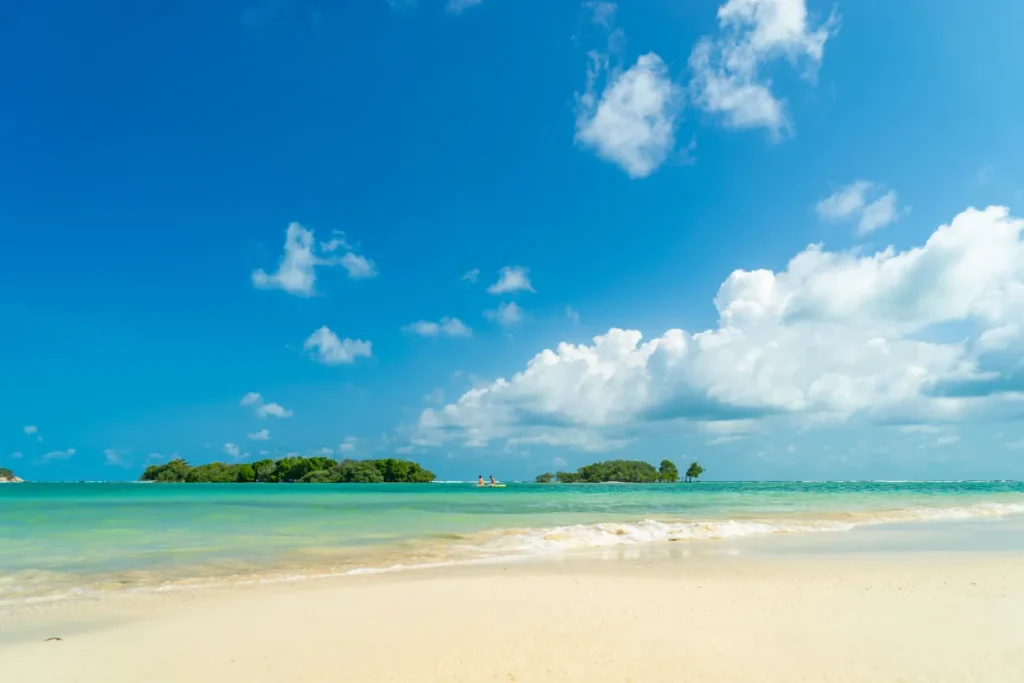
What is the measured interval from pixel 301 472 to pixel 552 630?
12597 centimetres

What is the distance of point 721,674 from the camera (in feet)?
19.9

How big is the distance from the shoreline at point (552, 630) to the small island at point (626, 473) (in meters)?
147

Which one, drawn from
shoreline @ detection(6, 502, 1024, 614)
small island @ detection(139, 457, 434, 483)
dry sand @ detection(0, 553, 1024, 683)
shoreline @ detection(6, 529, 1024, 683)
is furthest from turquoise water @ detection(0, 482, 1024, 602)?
small island @ detection(139, 457, 434, 483)

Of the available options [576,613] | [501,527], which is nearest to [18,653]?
[576,613]

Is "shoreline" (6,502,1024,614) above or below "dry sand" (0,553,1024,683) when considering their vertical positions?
below

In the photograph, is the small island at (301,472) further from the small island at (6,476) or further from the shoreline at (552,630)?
the shoreline at (552,630)

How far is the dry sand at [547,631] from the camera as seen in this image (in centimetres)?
633

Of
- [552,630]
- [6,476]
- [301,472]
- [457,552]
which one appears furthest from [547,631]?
[6,476]

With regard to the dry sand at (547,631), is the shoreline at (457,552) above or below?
below

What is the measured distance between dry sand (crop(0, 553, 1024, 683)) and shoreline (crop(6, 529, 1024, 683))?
0.10 ft

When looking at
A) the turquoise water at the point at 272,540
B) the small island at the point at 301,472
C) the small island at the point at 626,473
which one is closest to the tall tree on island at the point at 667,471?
the small island at the point at 626,473

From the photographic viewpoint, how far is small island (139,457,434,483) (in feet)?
401

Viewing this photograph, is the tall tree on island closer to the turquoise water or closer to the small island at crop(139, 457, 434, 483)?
the small island at crop(139, 457, 434, 483)

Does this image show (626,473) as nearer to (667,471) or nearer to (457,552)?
(667,471)
